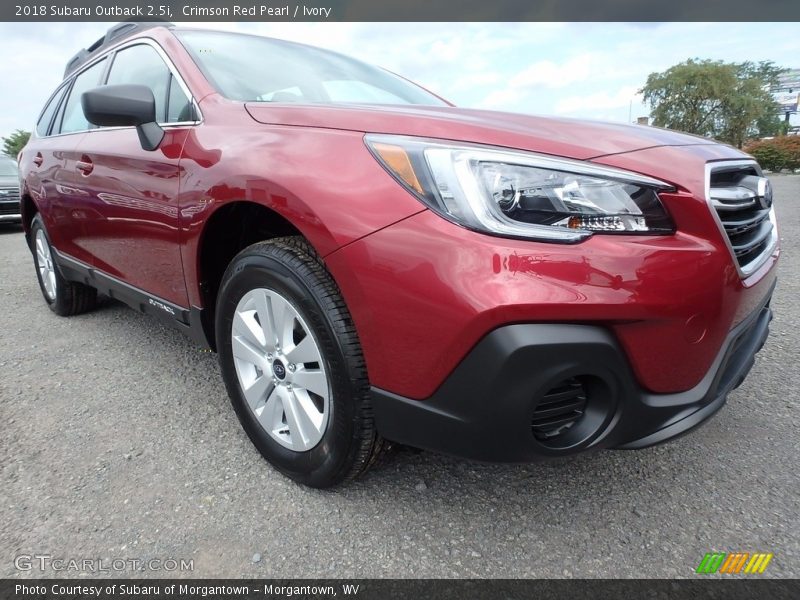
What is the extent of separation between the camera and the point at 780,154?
2339cm

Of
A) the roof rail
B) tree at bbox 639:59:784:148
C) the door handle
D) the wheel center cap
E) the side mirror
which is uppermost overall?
Answer: tree at bbox 639:59:784:148

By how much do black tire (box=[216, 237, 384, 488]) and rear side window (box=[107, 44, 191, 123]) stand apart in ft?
2.50

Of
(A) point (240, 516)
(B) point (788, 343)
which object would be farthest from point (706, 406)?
(B) point (788, 343)

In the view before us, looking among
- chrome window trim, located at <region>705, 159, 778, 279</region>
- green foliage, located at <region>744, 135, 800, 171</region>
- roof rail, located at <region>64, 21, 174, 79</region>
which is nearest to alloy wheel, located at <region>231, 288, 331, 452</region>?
chrome window trim, located at <region>705, 159, 778, 279</region>

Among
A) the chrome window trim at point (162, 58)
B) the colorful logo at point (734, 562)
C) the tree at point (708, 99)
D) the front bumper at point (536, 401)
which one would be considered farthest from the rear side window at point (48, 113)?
the tree at point (708, 99)

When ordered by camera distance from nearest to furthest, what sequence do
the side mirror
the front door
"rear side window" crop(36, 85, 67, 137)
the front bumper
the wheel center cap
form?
the front bumper < the wheel center cap < the side mirror < the front door < "rear side window" crop(36, 85, 67, 137)

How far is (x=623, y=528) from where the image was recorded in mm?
1589

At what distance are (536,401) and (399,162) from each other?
2.20ft

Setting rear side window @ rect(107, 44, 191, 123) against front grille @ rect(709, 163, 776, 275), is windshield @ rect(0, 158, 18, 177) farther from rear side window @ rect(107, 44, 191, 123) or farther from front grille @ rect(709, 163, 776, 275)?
front grille @ rect(709, 163, 776, 275)

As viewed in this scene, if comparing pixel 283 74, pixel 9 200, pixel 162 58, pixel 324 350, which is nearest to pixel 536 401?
pixel 324 350

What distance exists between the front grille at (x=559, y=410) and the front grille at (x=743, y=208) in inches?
22.0

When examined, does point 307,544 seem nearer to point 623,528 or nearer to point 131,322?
point 623,528

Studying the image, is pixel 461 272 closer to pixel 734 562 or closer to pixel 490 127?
pixel 490 127

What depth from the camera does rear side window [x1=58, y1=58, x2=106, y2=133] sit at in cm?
309
